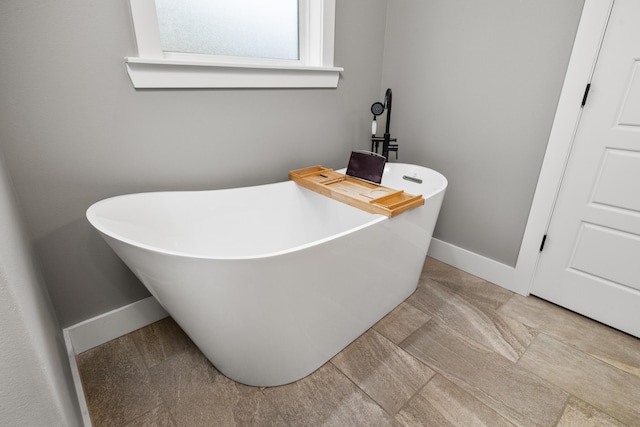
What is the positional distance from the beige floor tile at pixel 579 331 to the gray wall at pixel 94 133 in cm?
155

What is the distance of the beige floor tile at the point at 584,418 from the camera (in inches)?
45.3

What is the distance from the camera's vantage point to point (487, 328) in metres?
1.59

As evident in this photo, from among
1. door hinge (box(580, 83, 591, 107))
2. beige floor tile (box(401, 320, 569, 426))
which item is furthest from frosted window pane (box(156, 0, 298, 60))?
beige floor tile (box(401, 320, 569, 426))

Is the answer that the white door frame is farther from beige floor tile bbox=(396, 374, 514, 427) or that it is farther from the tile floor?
beige floor tile bbox=(396, 374, 514, 427)

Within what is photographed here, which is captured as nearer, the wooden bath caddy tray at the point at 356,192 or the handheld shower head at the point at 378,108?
the wooden bath caddy tray at the point at 356,192

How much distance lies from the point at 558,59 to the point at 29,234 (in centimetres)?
233

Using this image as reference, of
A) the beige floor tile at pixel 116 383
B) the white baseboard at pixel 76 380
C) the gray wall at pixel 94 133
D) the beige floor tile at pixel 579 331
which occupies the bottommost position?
the beige floor tile at pixel 116 383

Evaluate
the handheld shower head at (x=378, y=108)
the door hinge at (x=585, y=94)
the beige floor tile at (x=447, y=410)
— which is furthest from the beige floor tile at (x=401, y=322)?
the door hinge at (x=585, y=94)

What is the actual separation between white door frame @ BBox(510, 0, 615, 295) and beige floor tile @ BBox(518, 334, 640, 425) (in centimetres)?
43

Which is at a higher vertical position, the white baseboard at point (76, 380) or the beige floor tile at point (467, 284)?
the white baseboard at point (76, 380)

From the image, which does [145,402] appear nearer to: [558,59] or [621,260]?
[621,260]

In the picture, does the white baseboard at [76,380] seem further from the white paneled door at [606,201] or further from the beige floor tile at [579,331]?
the white paneled door at [606,201]

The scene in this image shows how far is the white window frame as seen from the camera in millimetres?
1256

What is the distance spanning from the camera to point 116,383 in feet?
4.18
